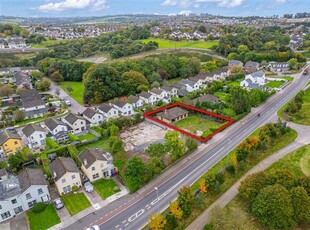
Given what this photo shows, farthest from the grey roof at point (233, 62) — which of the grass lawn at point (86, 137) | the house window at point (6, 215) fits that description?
the house window at point (6, 215)

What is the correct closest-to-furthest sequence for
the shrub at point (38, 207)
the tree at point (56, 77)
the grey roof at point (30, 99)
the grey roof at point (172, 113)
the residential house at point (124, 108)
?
1. the shrub at point (38, 207)
2. the grey roof at point (172, 113)
3. the residential house at point (124, 108)
4. the grey roof at point (30, 99)
5. the tree at point (56, 77)

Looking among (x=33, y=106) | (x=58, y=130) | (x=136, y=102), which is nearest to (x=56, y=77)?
(x=33, y=106)

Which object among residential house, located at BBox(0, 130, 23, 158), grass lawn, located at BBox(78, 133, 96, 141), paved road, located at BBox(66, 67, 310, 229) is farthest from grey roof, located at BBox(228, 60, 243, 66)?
residential house, located at BBox(0, 130, 23, 158)

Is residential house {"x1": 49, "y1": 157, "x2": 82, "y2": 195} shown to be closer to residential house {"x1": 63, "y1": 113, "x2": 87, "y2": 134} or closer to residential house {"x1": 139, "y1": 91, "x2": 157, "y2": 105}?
residential house {"x1": 63, "y1": 113, "x2": 87, "y2": 134}

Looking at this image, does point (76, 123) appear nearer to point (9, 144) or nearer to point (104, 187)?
point (9, 144)

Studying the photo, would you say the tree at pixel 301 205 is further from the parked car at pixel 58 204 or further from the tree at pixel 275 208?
the parked car at pixel 58 204

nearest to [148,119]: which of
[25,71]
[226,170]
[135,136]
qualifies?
[135,136]
